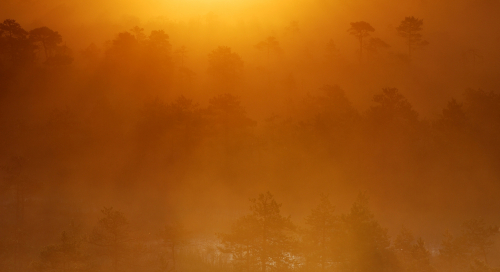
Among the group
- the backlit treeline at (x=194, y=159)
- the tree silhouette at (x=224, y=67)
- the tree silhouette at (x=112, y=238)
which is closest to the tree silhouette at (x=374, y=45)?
the backlit treeline at (x=194, y=159)

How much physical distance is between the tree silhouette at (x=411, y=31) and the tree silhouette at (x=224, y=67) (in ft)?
104

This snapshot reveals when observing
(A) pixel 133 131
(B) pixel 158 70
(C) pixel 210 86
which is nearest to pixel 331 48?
(C) pixel 210 86

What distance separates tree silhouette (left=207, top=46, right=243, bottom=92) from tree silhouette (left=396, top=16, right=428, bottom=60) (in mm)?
31668

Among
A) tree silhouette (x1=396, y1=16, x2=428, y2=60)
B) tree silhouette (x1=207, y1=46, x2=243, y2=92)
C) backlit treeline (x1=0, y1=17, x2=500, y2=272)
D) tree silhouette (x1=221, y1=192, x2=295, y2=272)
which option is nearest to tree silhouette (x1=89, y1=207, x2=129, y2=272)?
backlit treeline (x1=0, y1=17, x2=500, y2=272)

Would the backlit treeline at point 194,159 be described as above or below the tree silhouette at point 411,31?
below

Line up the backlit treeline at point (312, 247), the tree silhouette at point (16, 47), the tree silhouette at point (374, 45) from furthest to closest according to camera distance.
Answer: the tree silhouette at point (374, 45), the tree silhouette at point (16, 47), the backlit treeline at point (312, 247)

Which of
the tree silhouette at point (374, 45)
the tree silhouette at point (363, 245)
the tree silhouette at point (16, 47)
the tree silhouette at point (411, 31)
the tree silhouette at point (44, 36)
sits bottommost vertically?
the tree silhouette at point (363, 245)

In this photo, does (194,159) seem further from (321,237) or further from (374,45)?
(374,45)

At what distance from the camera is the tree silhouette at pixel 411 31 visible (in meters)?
66.7

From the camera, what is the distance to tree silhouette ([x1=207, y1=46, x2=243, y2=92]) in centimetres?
5869

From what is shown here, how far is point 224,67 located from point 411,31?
37.5 m

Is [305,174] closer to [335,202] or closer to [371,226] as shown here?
[335,202]

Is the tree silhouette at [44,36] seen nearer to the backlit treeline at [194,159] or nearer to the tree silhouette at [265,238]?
the backlit treeline at [194,159]

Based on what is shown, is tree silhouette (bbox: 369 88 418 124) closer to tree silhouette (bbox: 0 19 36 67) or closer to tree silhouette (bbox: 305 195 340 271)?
tree silhouette (bbox: 305 195 340 271)
